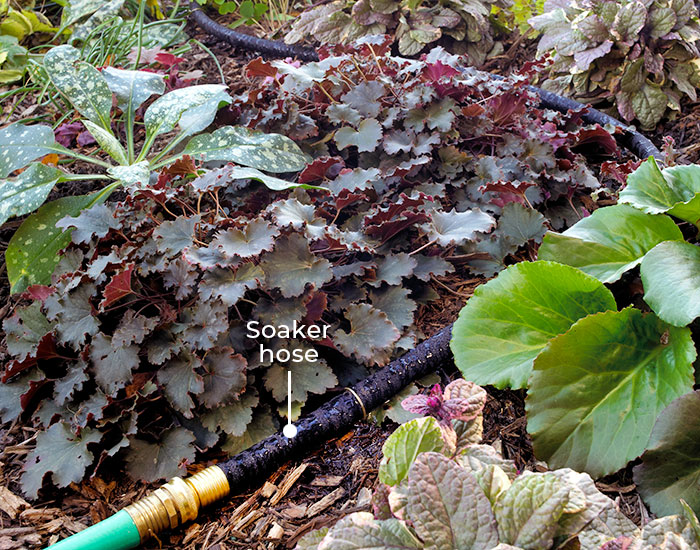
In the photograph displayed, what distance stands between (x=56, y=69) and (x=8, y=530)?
157cm

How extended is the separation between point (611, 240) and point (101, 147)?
167 cm

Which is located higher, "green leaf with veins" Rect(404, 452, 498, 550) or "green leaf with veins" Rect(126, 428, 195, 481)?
"green leaf with veins" Rect(404, 452, 498, 550)

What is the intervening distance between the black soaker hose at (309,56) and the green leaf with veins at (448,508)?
70.7 inches

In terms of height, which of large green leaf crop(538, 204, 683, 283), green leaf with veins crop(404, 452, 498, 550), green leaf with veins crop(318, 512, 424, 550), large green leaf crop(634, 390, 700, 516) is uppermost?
green leaf with veins crop(404, 452, 498, 550)

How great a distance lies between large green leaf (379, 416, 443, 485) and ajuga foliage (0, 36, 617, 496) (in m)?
0.49

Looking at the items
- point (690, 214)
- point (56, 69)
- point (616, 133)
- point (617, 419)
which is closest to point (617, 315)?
point (617, 419)

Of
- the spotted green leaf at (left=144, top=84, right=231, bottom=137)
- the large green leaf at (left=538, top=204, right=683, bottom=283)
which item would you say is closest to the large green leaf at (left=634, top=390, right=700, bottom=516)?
the large green leaf at (left=538, top=204, right=683, bottom=283)

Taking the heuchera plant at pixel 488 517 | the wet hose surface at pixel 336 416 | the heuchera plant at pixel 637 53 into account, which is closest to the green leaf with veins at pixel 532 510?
the heuchera plant at pixel 488 517

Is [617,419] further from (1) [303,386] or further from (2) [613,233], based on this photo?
(1) [303,386]

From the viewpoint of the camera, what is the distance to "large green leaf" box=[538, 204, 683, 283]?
4.98ft

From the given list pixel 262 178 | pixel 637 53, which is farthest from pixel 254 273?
pixel 637 53

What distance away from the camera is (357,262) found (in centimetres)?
173

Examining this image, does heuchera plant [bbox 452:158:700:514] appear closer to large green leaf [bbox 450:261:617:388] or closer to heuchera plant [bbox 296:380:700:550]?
large green leaf [bbox 450:261:617:388]

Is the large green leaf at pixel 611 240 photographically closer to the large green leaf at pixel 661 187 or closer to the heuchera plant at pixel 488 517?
the large green leaf at pixel 661 187
